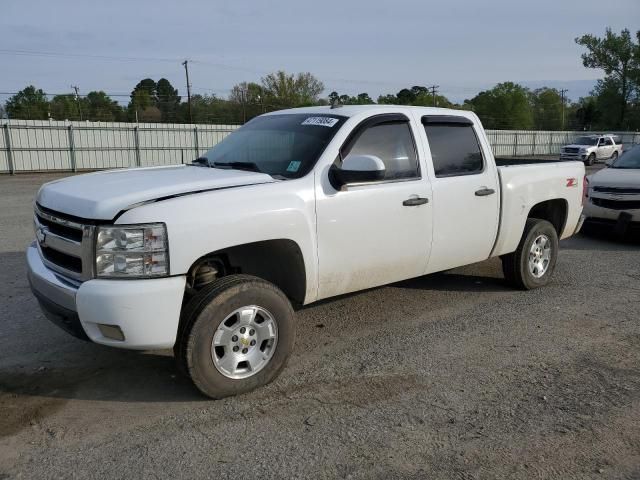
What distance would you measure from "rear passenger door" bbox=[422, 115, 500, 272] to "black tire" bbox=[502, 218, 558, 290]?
25.0 inches

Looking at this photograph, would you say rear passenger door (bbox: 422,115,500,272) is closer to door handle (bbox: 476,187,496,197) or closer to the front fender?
door handle (bbox: 476,187,496,197)

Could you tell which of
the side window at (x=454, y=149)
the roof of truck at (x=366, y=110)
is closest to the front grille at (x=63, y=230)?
the roof of truck at (x=366, y=110)

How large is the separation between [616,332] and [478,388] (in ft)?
6.19

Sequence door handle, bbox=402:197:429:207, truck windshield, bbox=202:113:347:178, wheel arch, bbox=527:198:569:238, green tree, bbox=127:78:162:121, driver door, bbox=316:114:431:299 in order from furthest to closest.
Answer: green tree, bbox=127:78:162:121 → wheel arch, bbox=527:198:569:238 → door handle, bbox=402:197:429:207 → truck windshield, bbox=202:113:347:178 → driver door, bbox=316:114:431:299

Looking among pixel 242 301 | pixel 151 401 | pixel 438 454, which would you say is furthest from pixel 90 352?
pixel 438 454

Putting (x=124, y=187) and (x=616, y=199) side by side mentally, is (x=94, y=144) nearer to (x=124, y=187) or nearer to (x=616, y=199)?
(x=616, y=199)

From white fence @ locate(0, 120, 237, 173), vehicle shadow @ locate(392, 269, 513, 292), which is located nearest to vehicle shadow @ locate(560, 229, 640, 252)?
vehicle shadow @ locate(392, 269, 513, 292)

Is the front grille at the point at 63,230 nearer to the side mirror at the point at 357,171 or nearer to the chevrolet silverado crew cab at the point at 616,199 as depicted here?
the side mirror at the point at 357,171

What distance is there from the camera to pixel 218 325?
11.6ft

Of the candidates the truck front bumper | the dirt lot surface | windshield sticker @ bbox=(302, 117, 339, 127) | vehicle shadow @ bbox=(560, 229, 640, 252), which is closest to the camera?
the dirt lot surface

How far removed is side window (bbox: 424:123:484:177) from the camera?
16.3 ft

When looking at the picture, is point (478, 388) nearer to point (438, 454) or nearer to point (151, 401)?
point (438, 454)

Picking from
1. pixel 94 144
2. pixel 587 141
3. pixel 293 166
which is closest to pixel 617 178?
pixel 293 166

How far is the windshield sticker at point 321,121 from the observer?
445 cm
